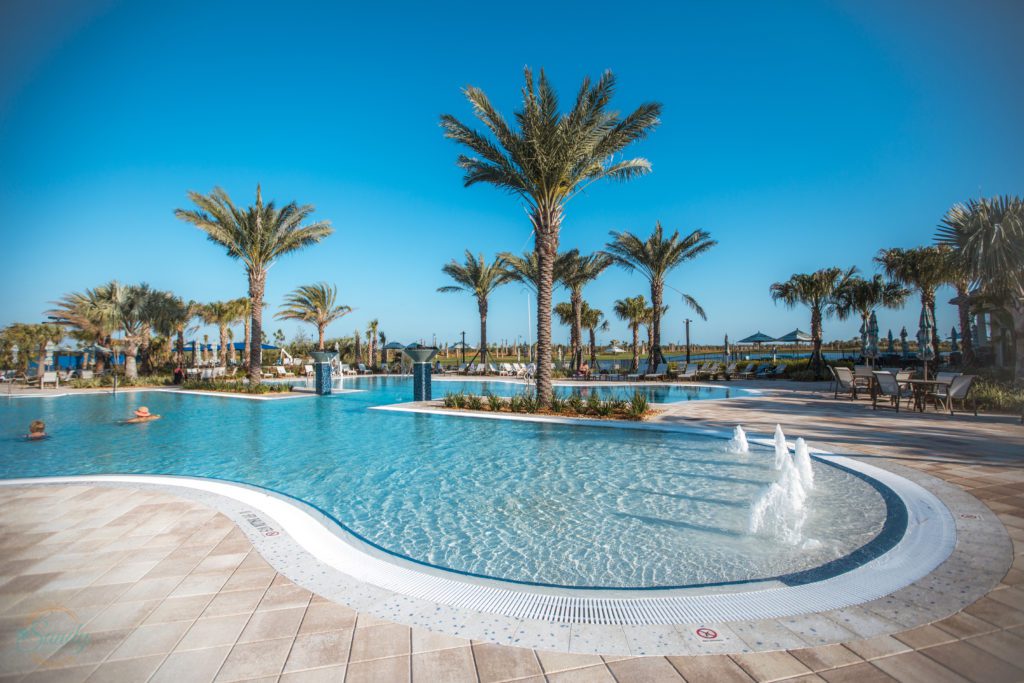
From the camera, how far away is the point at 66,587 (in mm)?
2990

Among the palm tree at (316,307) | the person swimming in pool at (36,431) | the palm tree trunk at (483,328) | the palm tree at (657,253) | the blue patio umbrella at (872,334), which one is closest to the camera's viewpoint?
the person swimming in pool at (36,431)

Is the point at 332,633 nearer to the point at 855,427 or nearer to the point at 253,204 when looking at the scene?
the point at 855,427

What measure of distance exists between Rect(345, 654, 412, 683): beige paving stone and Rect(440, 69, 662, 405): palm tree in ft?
34.5

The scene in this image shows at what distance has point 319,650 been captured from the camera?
2.29 m

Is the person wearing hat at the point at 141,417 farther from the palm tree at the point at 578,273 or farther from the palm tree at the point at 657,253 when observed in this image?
the palm tree at the point at 657,253

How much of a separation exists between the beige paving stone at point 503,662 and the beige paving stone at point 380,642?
0.37 metres

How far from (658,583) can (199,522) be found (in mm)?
4084

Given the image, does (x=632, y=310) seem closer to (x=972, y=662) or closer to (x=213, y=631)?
(x=972, y=662)

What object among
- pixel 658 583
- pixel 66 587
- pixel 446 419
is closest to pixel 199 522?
pixel 66 587

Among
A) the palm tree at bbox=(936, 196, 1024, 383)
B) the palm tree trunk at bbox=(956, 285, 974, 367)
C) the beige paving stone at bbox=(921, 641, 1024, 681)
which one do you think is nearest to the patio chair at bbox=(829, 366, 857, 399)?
the palm tree at bbox=(936, 196, 1024, 383)

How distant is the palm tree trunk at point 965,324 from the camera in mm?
17438

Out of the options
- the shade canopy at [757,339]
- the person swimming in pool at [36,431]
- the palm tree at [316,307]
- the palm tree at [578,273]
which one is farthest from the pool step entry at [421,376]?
the shade canopy at [757,339]

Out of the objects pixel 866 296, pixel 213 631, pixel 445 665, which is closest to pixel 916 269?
pixel 866 296

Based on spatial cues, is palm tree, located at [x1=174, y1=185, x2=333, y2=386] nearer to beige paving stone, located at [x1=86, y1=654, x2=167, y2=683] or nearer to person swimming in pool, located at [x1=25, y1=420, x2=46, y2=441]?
person swimming in pool, located at [x1=25, y1=420, x2=46, y2=441]
